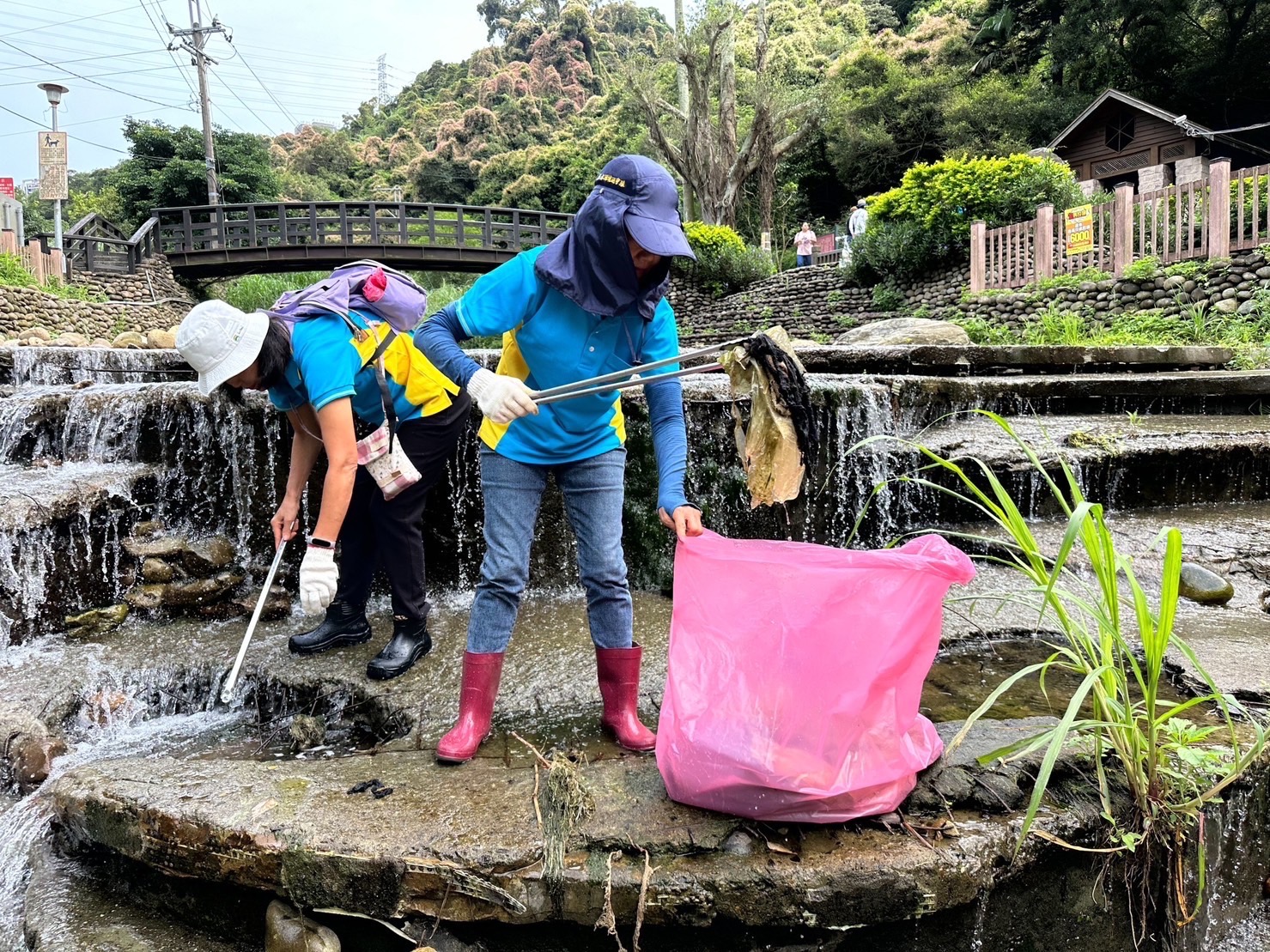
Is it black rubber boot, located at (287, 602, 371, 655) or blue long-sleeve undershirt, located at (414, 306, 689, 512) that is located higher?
blue long-sleeve undershirt, located at (414, 306, 689, 512)

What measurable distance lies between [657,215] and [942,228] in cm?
1357

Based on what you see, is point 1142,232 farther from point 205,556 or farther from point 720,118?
point 720,118

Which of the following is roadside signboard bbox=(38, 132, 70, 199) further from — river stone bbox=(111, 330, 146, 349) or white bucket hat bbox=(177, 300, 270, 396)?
white bucket hat bbox=(177, 300, 270, 396)

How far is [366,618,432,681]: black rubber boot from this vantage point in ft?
9.37

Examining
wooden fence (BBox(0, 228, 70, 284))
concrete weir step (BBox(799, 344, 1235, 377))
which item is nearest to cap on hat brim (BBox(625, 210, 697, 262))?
concrete weir step (BBox(799, 344, 1235, 377))

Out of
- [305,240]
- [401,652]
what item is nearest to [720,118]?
[305,240]

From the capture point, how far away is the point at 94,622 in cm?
361

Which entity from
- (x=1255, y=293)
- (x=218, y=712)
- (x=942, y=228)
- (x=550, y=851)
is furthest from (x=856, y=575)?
(x=942, y=228)

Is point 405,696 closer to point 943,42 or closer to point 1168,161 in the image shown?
point 1168,161

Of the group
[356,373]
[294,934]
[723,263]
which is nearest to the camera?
[294,934]

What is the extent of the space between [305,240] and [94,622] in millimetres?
19883

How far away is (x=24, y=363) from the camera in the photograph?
23.6ft

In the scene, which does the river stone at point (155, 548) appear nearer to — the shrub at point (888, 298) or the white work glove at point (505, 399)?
the white work glove at point (505, 399)

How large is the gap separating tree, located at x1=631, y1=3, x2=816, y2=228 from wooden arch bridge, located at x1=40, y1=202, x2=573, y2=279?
14.4ft
